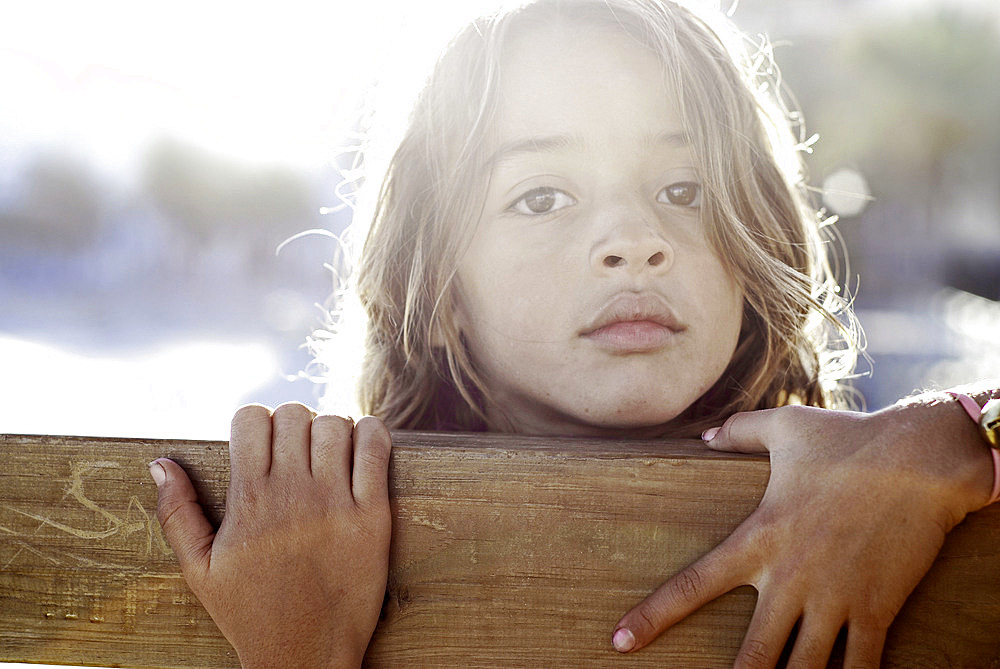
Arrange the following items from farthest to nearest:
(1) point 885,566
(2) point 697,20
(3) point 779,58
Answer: (3) point 779,58 → (2) point 697,20 → (1) point 885,566

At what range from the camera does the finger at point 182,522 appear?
69cm

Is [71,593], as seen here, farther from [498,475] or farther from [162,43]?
[162,43]

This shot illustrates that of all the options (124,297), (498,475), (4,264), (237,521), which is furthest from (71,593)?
(4,264)

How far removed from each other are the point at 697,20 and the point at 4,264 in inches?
113

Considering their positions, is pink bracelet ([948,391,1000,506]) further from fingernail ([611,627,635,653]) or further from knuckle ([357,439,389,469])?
knuckle ([357,439,389,469])

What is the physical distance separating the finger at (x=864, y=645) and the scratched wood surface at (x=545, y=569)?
0.03 m

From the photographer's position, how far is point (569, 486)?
27.0 inches

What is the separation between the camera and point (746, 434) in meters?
0.75

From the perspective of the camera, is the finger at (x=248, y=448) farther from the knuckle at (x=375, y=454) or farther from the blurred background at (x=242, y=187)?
the blurred background at (x=242, y=187)

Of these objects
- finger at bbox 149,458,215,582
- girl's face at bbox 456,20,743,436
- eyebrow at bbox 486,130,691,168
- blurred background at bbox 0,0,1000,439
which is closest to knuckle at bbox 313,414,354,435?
finger at bbox 149,458,215,582

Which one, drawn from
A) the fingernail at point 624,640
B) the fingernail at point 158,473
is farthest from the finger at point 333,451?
the fingernail at point 624,640

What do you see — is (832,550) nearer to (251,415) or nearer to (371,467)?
(371,467)

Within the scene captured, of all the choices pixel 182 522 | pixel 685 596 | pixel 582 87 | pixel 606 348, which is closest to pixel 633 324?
pixel 606 348

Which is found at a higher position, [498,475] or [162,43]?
[162,43]
